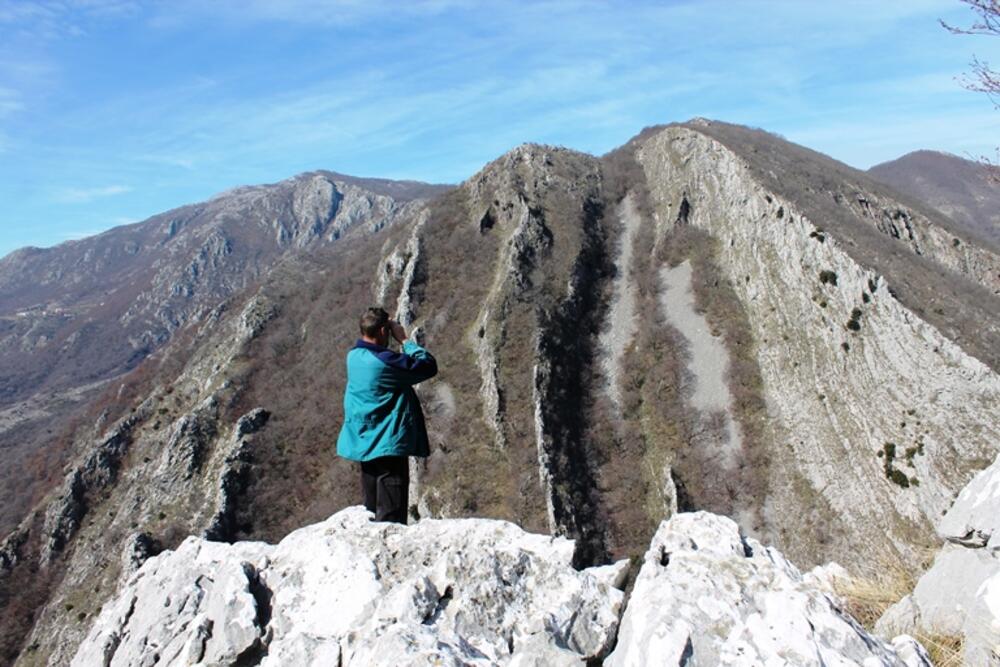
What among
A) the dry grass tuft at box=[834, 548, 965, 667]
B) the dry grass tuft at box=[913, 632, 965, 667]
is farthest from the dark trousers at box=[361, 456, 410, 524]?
the dry grass tuft at box=[913, 632, 965, 667]

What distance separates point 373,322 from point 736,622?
525cm

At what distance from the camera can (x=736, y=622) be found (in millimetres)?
5137

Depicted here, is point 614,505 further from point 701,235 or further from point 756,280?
point 701,235

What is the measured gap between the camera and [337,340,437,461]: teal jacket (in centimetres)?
782

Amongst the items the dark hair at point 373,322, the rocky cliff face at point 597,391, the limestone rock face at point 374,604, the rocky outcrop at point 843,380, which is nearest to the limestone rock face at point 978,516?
the limestone rock face at point 374,604

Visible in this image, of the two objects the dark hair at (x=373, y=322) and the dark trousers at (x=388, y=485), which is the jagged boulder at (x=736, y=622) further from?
the dark hair at (x=373, y=322)

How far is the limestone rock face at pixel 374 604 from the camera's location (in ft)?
18.6

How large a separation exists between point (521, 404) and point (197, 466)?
2990cm

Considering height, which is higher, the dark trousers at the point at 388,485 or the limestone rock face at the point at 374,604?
the dark trousers at the point at 388,485

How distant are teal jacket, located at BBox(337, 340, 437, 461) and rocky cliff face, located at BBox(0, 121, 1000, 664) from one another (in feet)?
118

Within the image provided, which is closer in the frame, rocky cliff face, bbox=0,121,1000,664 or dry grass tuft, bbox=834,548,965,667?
dry grass tuft, bbox=834,548,965,667

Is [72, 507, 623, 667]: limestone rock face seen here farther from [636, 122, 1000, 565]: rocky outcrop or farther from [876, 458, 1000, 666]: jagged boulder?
[636, 122, 1000, 565]: rocky outcrop

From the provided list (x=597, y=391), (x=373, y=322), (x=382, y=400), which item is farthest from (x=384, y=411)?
(x=597, y=391)

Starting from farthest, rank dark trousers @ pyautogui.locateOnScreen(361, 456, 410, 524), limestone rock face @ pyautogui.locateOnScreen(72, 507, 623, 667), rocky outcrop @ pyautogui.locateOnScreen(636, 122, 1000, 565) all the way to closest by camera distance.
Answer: rocky outcrop @ pyautogui.locateOnScreen(636, 122, 1000, 565), dark trousers @ pyautogui.locateOnScreen(361, 456, 410, 524), limestone rock face @ pyautogui.locateOnScreen(72, 507, 623, 667)
